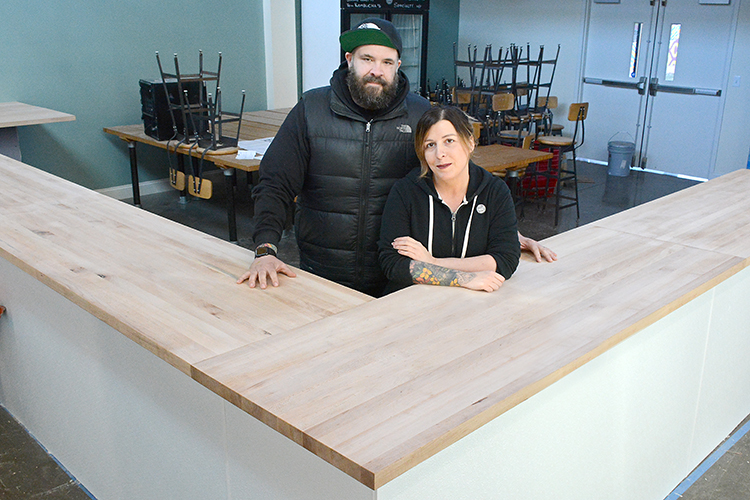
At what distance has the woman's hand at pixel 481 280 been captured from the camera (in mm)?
1815

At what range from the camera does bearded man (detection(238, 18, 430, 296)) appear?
2.15 metres

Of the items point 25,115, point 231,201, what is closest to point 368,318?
point 231,201

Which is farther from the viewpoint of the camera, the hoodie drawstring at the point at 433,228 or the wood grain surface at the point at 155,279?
the hoodie drawstring at the point at 433,228

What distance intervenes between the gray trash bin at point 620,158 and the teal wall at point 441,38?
9.90ft

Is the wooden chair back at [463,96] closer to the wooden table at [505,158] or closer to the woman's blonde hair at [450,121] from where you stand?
the wooden table at [505,158]

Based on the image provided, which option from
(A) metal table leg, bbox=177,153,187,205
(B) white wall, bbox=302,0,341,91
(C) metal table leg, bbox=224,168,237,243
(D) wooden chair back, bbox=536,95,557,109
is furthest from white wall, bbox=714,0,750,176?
(A) metal table leg, bbox=177,153,187,205

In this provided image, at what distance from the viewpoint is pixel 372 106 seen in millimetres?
2180

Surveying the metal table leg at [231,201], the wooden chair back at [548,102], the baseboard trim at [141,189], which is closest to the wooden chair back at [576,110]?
the wooden chair back at [548,102]

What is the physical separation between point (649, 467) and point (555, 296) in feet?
2.40

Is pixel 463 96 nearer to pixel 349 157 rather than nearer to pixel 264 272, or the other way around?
pixel 349 157

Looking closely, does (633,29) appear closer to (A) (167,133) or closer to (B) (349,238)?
(A) (167,133)

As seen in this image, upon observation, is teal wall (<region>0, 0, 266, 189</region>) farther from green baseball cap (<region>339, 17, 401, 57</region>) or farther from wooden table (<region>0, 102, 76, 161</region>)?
green baseball cap (<region>339, 17, 401, 57</region>)

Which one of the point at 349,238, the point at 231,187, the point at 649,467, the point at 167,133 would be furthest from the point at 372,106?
the point at 167,133

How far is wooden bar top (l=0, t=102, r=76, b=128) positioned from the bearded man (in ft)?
11.4
